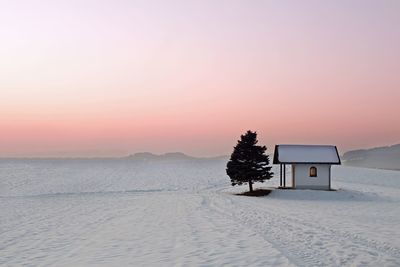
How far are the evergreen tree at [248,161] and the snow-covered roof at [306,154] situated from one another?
3.46 m

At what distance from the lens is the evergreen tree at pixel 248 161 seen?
140ft

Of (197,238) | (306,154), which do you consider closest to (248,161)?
(306,154)

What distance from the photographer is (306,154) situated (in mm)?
46469

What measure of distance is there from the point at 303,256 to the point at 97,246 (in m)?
7.59

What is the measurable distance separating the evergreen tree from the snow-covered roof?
346 cm

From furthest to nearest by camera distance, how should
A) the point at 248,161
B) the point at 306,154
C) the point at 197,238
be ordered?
the point at 306,154 < the point at 248,161 < the point at 197,238

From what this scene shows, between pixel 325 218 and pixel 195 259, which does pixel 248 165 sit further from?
pixel 195 259

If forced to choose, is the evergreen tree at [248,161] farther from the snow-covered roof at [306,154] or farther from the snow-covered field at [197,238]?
the snow-covered field at [197,238]

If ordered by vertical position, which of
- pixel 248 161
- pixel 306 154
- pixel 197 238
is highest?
pixel 306 154

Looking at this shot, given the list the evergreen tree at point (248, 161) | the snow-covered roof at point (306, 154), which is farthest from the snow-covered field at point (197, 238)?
the snow-covered roof at point (306, 154)

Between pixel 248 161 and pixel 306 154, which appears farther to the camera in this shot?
pixel 306 154

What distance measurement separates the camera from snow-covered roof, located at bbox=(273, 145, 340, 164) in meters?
45.3

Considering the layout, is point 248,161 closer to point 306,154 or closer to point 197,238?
point 306,154

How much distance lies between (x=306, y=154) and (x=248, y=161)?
782 cm
